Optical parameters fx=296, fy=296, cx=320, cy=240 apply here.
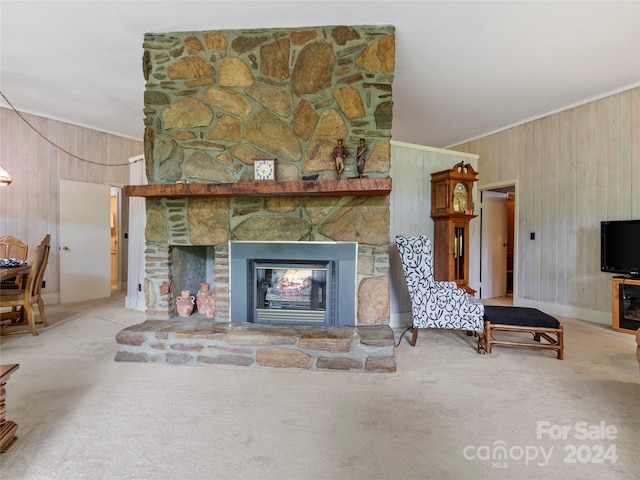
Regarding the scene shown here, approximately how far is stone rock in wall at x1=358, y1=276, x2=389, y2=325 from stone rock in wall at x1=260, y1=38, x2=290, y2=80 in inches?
80.7

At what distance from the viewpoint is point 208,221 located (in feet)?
9.14

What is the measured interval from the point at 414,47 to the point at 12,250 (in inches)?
222

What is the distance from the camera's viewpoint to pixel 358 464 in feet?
4.60

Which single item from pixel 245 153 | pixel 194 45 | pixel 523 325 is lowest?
pixel 523 325

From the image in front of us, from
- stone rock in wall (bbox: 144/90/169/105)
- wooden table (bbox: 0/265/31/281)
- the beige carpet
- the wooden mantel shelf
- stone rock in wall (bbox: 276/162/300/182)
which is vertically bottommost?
the beige carpet

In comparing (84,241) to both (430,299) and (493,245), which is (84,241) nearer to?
(430,299)

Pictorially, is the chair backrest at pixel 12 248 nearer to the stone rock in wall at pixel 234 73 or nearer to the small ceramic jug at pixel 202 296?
the small ceramic jug at pixel 202 296

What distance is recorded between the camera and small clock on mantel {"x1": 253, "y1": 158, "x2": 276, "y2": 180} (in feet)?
8.69

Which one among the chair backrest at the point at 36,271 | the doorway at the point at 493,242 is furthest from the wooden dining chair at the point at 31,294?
the doorway at the point at 493,242

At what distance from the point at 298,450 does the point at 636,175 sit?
4.64 m

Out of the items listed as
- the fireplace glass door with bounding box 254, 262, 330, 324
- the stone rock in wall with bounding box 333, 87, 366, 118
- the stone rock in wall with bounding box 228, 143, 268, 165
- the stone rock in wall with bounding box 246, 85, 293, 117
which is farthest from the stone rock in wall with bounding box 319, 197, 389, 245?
the stone rock in wall with bounding box 246, 85, 293, 117

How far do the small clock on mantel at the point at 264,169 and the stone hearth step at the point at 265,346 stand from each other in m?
1.34

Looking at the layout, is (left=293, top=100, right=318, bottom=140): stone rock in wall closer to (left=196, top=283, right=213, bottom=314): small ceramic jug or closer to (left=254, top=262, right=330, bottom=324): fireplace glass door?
(left=254, top=262, right=330, bottom=324): fireplace glass door

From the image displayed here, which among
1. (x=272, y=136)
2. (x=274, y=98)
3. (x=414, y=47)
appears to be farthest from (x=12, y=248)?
(x=414, y=47)
